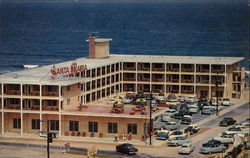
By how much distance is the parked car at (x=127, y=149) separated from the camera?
88.7 meters

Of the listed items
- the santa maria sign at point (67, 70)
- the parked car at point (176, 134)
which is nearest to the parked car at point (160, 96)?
the santa maria sign at point (67, 70)

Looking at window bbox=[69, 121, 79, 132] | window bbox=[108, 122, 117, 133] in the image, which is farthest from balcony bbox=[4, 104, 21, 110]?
window bbox=[108, 122, 117, 133]

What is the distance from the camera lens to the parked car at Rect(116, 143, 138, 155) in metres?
88.7

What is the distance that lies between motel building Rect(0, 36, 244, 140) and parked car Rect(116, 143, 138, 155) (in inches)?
269

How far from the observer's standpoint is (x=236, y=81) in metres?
132

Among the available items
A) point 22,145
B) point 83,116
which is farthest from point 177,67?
point 22,145

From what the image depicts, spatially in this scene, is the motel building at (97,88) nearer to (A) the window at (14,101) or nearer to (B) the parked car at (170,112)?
(A) the window at (14,101)

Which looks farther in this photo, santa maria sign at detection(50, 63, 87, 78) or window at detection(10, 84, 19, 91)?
santa maria sign at detection(50, 63, 87, 78)

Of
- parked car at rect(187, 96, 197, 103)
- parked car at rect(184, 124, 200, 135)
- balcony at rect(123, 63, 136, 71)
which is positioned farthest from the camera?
balcony at rect(123, 63, 136, 71)

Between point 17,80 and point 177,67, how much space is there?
38548mm

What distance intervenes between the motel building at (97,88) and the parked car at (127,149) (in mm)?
6844

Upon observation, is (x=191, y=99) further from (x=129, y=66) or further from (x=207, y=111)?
(x=129, y=66)

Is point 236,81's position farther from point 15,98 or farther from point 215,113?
point 15,98

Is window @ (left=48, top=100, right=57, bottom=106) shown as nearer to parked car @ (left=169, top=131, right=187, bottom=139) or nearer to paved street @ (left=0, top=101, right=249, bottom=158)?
paved street @ (left=0, top=101, right=249, bottom=158)
